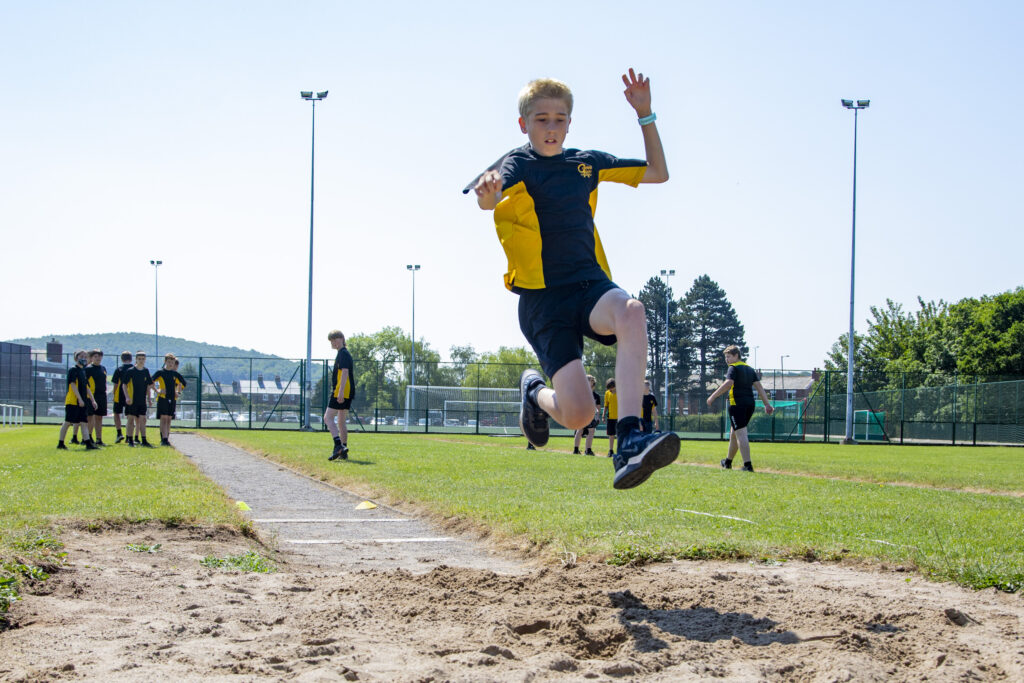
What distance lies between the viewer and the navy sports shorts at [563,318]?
14.3 ft

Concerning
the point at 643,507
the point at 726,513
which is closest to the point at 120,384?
the point at 643,507

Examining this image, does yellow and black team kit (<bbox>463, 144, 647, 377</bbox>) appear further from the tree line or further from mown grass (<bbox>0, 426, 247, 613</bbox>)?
the tree line

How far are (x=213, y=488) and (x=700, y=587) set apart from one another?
20.6ft

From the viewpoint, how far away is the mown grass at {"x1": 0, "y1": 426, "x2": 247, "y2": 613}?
4.59 m

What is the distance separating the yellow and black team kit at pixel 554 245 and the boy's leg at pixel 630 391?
161 millimetres

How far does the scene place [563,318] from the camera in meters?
4.43

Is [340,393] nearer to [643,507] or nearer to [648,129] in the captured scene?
[643,507]

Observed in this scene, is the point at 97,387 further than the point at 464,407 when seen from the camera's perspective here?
No

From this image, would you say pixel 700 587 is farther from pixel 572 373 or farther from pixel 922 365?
pixel 922 365

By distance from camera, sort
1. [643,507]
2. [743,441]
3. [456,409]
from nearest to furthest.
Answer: [643,507]
[743,441]
[456,409]

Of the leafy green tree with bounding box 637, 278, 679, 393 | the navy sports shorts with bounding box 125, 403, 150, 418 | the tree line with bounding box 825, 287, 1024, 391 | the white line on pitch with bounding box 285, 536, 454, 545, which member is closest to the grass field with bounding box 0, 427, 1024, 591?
the white line on pitch with bounding box 285, 536, 454, 545

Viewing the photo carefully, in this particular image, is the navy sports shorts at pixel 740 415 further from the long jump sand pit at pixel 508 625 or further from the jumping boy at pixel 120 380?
the jumping boy at pixel 120 380

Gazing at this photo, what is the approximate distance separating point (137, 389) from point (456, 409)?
26.3 metres

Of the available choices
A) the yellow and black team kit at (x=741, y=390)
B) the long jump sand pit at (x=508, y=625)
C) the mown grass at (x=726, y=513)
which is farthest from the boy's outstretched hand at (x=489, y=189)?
the yellow and black team kit at (x=741, y=390)
